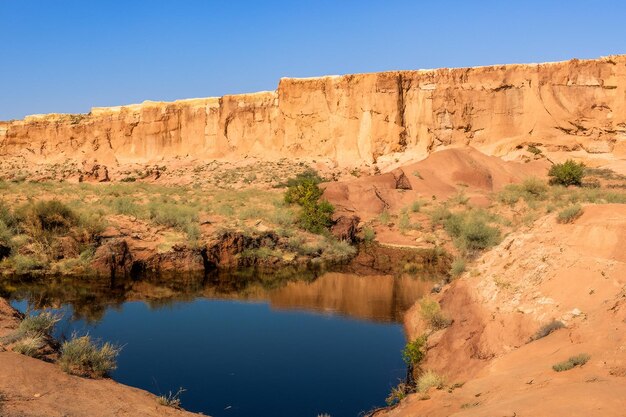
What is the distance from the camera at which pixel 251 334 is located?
1371 cm

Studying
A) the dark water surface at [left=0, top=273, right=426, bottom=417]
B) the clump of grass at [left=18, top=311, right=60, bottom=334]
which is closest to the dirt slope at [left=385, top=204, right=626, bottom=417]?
the dark water surface at [left=0, top=273, right=426, bottom=417]

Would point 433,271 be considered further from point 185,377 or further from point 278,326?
point 185,377

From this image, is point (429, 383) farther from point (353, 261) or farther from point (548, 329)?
point (353, 261)

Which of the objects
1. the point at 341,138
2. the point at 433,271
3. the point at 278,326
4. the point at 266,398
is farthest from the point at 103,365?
the point at 341,138

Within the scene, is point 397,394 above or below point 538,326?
below

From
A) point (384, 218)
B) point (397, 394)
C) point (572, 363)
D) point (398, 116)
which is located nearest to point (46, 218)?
point (384, 218)

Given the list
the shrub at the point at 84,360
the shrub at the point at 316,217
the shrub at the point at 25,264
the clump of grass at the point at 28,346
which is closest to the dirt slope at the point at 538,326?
the shrub at the point at 84,360

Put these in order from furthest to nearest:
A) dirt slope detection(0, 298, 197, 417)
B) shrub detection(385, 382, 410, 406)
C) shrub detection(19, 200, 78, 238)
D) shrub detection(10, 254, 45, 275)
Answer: shrub detection(19, 200, 78, 238) < shrub detection(10, 254, 45, 275) < shrub detection(385, 382, 410, 406) < dirt slope detection(0, 298, 197, 417)

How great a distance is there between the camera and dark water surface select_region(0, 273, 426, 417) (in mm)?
10211

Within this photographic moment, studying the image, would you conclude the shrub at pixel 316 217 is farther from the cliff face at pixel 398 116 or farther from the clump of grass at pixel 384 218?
the cliff face at pixel 398 116

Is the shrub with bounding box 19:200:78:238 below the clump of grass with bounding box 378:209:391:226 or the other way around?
the other way around

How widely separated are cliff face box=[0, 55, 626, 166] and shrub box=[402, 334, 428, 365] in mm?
35471

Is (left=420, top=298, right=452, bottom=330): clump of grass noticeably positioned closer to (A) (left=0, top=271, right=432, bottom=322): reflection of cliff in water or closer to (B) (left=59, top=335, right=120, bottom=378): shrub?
(A) (left=0, top=271, right=432, bottom=322): reflection of cliff in water

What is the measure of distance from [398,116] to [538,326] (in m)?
38.8
